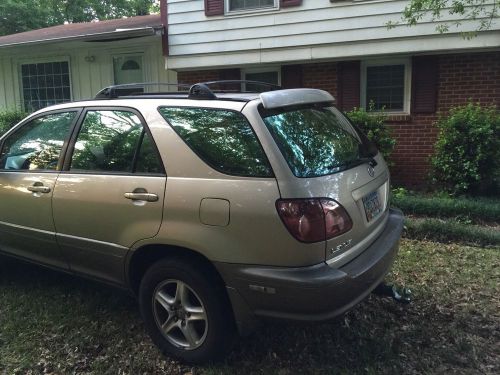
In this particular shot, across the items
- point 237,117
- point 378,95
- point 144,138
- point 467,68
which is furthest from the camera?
point 378,95

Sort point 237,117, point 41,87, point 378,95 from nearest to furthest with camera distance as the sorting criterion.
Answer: point 237,117
point 378,95
point 41,87

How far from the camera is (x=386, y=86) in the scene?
8211mm

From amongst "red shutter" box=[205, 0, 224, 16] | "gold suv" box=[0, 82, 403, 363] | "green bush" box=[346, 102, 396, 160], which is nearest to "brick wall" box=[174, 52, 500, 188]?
"green bush" box=[346, 102, 396, 160]

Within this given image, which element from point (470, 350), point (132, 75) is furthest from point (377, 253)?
point (132, 75)

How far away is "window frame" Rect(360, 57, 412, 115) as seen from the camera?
7936 millimetres

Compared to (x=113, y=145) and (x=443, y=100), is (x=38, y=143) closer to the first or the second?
(x=113, y=145)

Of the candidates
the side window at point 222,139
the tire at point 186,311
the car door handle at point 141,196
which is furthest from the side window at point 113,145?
the tire at point 186,311

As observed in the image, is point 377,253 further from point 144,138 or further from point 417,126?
point 417,126

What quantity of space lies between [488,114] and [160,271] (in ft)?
17.9

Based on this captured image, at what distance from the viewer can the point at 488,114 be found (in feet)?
21.7

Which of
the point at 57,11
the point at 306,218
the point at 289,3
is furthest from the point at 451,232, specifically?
the point at 57,11

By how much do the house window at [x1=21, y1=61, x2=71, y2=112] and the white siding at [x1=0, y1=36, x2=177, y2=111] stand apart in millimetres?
138

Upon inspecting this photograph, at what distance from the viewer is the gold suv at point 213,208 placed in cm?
256

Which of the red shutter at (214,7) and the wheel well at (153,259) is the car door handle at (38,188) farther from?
the red shutter at (214,7)
